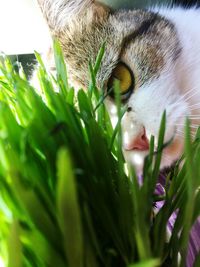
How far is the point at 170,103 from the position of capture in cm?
68

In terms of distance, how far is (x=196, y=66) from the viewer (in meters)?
0.81

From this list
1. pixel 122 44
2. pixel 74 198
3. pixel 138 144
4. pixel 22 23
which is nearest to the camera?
pixel 74 198

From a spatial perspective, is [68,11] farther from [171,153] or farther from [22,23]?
[171,153]

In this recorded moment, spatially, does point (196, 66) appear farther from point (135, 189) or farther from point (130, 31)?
point (135, 189)

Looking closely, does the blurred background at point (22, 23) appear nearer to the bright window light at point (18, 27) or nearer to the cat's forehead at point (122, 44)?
the bright window light at point (18, 27)

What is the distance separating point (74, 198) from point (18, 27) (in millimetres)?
1054

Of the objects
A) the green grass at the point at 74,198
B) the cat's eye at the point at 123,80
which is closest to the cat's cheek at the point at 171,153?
the cat's eye at the point at 123,80

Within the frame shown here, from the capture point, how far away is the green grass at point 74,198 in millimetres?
202

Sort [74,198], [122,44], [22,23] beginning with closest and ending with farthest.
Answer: [74,198]
[122,44]
[22,23]

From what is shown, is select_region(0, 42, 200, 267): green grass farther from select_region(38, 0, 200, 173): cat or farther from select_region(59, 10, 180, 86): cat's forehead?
select_region(59, 10, 180, 86): cat's forehead

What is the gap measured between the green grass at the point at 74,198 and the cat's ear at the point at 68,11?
22.8 inches

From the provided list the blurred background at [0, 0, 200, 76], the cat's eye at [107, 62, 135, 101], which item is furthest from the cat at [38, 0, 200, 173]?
the blurred background at [0, 0, 200, 76]

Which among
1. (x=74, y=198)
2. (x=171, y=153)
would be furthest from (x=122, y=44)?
(x=74, y=198)

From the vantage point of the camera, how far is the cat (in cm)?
66
